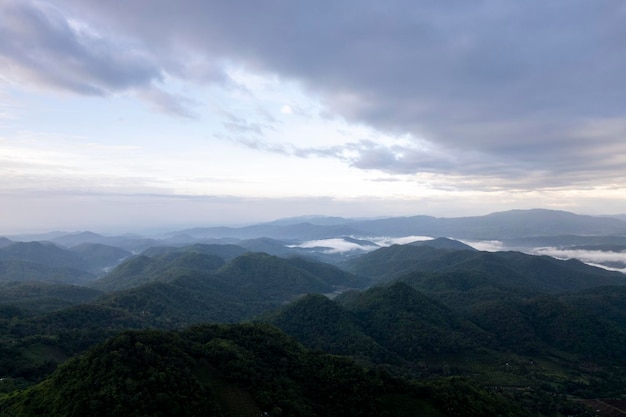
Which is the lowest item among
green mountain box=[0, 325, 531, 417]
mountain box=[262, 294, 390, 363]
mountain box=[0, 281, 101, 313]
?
mountain box=[0, 281, 101, 313]

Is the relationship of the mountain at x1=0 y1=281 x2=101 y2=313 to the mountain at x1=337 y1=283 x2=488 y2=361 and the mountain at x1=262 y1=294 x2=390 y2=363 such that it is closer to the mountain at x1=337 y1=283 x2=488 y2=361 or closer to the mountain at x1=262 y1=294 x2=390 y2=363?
the mountain at x1=262 y1=294 x2=390 y2=363

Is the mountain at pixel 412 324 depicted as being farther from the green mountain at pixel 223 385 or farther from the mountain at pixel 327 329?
the green mountain at pixel 223 385

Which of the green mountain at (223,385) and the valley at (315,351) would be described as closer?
the green mountain at (223,385)

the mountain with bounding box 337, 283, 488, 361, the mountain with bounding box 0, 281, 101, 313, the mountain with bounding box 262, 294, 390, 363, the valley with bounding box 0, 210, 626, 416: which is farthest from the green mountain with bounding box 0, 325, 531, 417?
the mountain with bounding box 0, 281, 101, 313

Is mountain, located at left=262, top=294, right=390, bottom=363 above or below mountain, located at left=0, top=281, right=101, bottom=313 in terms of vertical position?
above

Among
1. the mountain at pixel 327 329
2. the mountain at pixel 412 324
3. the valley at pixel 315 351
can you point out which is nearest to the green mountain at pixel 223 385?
the valley at pixel 315 351

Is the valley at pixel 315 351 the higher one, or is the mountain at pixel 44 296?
the valley at pixel 315 351

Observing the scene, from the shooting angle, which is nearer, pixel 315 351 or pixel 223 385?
pixel 223 385

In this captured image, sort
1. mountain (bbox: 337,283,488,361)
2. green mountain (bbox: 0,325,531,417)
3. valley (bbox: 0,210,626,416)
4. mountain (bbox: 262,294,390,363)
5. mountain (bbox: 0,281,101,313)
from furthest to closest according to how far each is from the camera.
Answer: mountain (bbox: 0,281,101,313) → mountain (bbox: 337,283,488,361) → mountain (bbox: 262,294,390,363) → valley (bbox: 0,210,626,416) → green mountain (bbox: 0,325,531,417)

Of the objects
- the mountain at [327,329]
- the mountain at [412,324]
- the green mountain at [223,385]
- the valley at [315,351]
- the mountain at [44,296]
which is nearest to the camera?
the green mountain at [223,385]

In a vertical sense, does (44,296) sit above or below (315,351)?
below

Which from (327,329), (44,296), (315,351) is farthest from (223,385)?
(44,296)

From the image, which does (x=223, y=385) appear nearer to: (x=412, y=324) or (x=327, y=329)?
(x=327, y=329)

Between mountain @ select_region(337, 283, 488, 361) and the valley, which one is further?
mountain @ select_region(337, 283, 488, 361)
